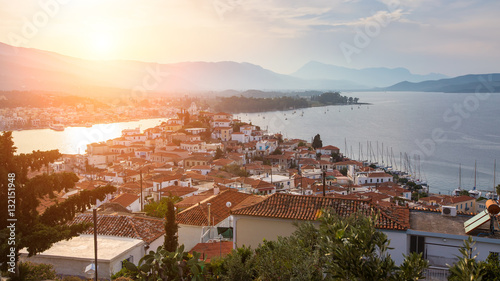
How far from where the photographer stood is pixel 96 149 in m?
39.1

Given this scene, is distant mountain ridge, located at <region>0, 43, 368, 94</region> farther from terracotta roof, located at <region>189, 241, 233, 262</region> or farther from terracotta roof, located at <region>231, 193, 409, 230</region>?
terracotta roof, located at <region>231, 193, 409, 230</region>

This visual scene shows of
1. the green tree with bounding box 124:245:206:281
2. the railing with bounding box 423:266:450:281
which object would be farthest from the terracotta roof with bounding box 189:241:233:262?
the railing with bounding box 423:266:450:281

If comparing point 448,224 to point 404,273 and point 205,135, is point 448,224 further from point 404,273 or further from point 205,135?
point 205,135

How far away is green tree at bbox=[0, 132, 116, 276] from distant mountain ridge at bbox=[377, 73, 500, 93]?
134032 mm

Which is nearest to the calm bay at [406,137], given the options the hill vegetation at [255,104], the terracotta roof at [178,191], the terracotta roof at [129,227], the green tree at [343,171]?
the hill vegetation at [255,104]

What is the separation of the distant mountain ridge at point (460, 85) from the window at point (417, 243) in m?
132

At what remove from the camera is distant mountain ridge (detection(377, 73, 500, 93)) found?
128 metres

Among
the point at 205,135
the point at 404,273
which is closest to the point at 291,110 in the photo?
the point at 205,135

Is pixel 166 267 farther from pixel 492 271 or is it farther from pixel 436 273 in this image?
pixel 436 273

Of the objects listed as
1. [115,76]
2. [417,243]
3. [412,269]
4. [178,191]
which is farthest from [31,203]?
[115,76]

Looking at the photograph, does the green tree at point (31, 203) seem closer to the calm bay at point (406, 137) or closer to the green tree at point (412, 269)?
the green tree at point (412, 269)

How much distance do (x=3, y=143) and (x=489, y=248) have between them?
17.5ft

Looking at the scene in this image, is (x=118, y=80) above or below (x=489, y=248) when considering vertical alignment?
above

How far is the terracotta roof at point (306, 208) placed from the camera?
524 centimetres
